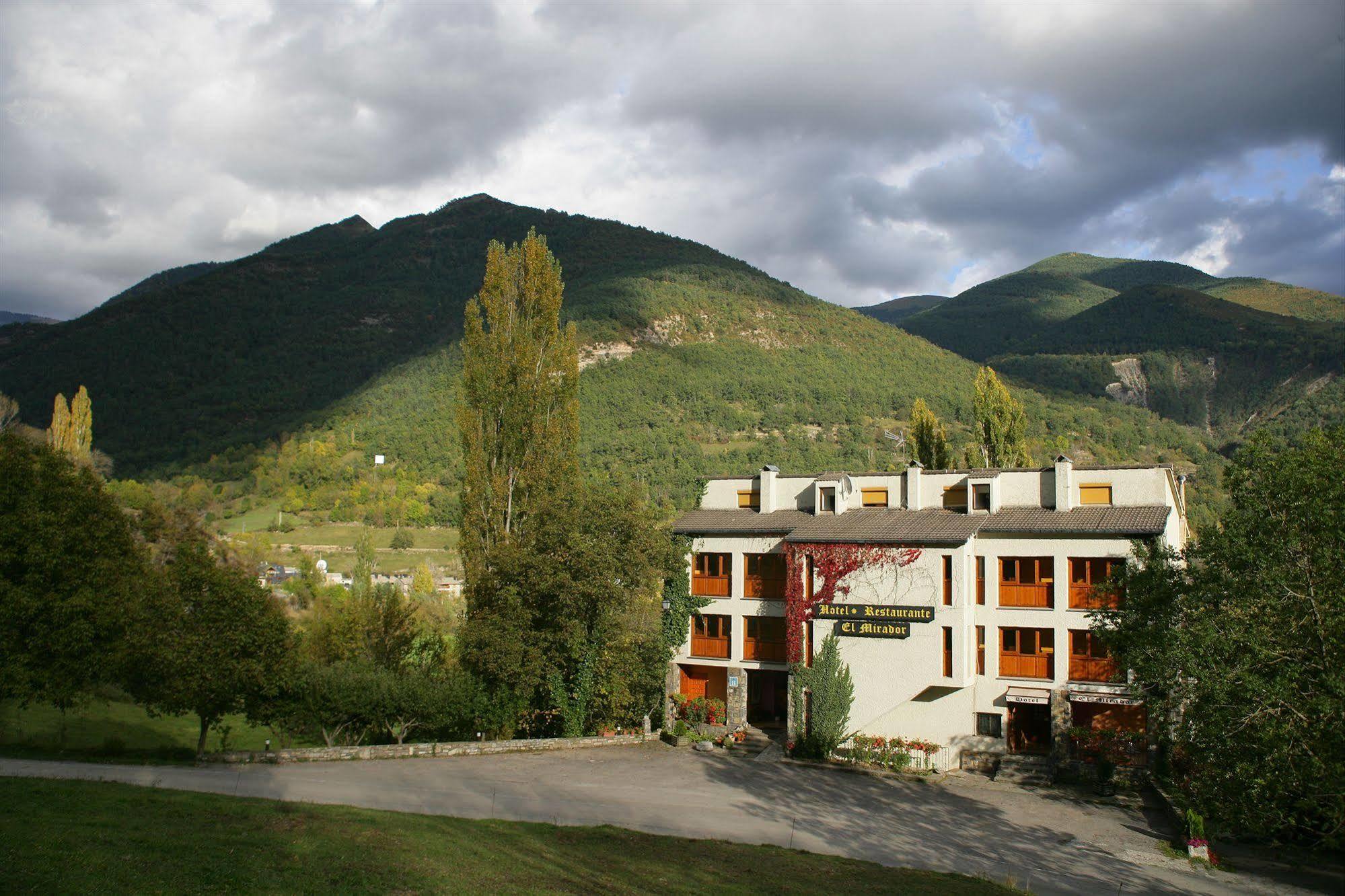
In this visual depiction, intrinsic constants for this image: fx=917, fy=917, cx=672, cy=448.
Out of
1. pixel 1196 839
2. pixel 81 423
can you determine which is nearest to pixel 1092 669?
pixel 1196 839

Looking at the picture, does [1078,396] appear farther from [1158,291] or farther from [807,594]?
[807,594]

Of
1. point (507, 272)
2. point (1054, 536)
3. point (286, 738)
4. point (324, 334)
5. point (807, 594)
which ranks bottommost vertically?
point (286, 738)

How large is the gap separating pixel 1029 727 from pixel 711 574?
11892 millimetres

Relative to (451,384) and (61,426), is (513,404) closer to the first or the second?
(61,426)

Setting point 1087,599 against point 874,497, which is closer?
point 1087,599

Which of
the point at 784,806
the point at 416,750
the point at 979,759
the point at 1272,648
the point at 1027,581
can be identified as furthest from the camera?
the point at 1027,581

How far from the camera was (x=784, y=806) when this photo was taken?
23.0 meters

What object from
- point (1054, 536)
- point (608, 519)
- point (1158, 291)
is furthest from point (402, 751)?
point (1158, 291)

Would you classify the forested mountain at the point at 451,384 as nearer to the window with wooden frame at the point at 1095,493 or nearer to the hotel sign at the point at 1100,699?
the window with wooden frame at the point at 1095,493

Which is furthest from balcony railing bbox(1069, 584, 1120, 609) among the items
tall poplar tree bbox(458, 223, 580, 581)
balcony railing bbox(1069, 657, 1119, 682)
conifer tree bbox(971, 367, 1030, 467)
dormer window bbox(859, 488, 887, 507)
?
conifer tree bbox(971, 367, 1030, 467)

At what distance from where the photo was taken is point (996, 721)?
28781 mm

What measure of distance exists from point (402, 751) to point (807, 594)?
13.6 metres

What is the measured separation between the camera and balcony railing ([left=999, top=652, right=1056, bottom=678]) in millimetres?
28438

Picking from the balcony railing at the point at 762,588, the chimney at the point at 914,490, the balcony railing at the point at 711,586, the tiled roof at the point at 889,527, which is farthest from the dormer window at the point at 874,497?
the balcony railing at the point at 711,586
